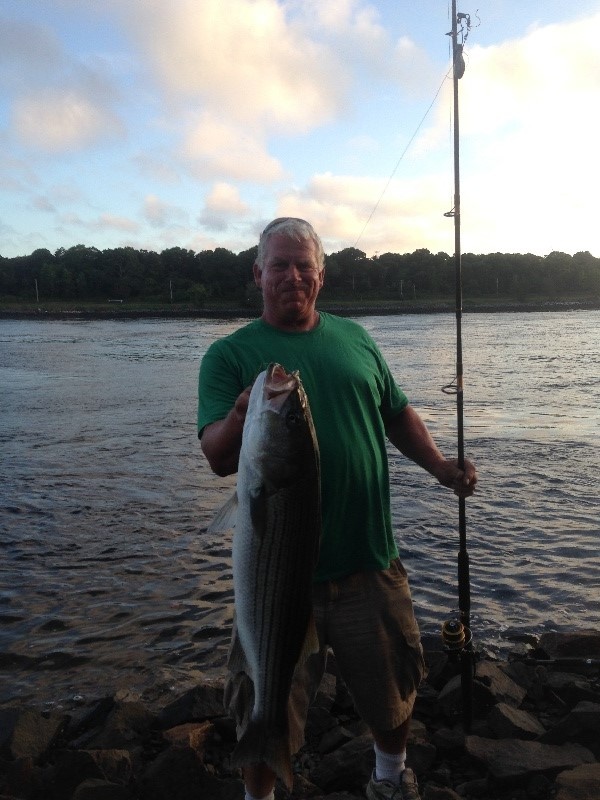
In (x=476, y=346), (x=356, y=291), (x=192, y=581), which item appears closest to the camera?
(x=192, y=581)

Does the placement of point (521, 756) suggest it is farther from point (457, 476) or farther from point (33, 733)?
point (33, 733)

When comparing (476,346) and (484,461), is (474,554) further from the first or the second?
(476,346)

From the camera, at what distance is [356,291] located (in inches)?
5074

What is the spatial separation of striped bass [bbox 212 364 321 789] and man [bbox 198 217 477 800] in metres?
0.22

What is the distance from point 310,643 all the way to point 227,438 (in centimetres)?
95

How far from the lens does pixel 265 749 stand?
127 inches

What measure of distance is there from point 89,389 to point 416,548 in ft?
63.7

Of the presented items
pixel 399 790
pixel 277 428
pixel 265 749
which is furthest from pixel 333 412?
pixel 399 790

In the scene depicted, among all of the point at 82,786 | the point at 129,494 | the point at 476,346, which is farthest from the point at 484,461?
the point at 476,346

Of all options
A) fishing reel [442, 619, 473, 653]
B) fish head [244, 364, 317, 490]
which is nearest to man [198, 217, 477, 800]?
fish head [244, 364, 317, 490]

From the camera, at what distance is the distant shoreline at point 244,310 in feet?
360

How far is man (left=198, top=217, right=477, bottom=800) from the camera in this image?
352 cm

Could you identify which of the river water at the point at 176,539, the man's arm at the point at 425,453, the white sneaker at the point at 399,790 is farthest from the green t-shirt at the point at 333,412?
the river water at the point at 176,539

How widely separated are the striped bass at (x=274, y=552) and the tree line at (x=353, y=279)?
11166cm
